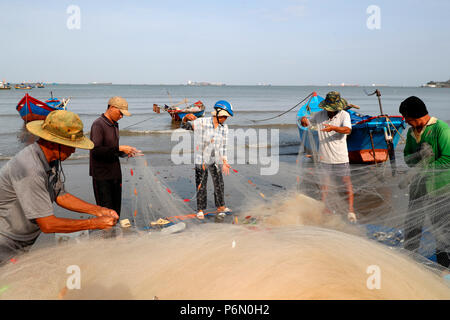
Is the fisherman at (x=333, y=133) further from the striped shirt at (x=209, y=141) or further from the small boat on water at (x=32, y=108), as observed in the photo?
the small boat on water at (x=32, y=108)

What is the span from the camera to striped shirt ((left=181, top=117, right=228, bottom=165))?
13.0 feet

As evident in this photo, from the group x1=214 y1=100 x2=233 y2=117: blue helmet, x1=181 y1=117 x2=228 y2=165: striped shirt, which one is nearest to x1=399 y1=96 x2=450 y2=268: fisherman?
x1=214 y1=100 x2=233 y2=117: blue helmet

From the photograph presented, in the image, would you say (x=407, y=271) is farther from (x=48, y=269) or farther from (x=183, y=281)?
(x=48, y=269)

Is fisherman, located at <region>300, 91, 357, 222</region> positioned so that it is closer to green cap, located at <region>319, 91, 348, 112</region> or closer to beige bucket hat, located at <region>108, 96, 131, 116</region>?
green cap, located at <region>319, 91, 348, 112</region>

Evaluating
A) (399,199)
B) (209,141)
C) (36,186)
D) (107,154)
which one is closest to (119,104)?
(107,154)

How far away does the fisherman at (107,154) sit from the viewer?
3.24 meters

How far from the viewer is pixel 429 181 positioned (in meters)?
2.59

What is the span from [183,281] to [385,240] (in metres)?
1.83

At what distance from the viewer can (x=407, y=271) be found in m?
1.64

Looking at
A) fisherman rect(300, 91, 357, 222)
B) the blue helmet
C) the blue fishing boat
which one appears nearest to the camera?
fisherman rect(300, 91, 357, 222)

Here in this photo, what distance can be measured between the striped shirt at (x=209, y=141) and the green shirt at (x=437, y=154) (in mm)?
2166

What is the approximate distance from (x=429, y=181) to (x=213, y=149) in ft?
7.67

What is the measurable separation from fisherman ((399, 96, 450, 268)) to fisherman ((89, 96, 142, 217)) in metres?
2.61
